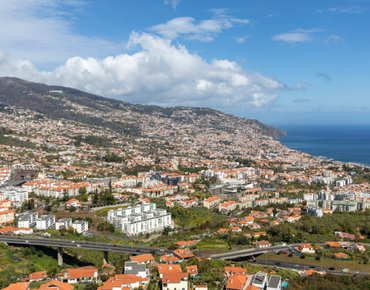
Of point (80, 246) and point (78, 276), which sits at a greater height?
point (80, 246)

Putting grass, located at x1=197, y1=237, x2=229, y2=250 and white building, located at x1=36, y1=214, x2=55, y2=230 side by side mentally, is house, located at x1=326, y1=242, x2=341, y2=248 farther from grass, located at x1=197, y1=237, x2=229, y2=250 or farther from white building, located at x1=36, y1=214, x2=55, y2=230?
white building, located at x1=36, y1=214, x2=55, y2=230

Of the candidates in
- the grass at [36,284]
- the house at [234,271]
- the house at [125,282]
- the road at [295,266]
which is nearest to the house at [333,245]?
the road at [295,266]

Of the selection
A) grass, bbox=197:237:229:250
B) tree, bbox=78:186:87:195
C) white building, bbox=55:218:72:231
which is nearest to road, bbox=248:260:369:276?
grass, bbox=197:237:229:250

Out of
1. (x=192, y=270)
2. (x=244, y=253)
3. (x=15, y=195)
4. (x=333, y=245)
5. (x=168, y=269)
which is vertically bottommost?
(x=244, y=253)

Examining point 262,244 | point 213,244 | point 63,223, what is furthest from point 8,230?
point 262,244

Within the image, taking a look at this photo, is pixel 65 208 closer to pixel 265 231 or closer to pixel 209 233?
pixel 209 233

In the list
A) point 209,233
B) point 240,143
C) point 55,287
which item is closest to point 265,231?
point 209,233

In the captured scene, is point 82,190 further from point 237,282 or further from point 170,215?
point 237,282

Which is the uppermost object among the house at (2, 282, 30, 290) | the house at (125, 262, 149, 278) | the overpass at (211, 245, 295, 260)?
the house at (125, 262, 149, 278)
